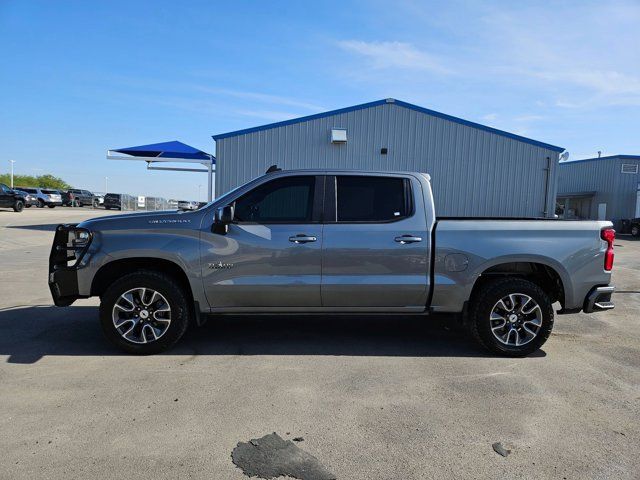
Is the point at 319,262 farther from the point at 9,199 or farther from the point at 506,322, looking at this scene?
the point at 9,199

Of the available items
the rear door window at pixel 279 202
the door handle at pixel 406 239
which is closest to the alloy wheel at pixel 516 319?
the door handle at pixel 406 239

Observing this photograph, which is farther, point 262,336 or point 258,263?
point 262,336

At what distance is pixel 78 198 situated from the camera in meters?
55.7

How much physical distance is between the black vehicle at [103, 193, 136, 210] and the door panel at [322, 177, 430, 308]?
50.6m

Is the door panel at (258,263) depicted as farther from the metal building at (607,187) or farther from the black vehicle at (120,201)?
the black vehicle at (120,201)

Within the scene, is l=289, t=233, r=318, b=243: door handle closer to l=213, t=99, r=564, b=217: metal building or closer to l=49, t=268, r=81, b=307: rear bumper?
l=49, t=268, r=81, b=307: rear bumper

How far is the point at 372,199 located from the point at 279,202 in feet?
3.27

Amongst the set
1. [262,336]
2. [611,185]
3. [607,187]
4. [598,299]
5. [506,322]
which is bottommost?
[262,336]

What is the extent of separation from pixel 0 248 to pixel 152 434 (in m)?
13.4

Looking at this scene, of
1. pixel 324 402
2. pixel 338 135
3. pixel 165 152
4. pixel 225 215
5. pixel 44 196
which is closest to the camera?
pixel 324 402

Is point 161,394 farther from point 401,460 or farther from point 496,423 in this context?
point 496,423

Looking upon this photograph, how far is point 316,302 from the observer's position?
16.1ft

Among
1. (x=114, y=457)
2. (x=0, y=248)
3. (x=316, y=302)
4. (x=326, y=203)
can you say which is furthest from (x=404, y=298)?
(x=0, y=248)

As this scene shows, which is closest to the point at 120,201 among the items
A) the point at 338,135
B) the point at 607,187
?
the point at 338,135
